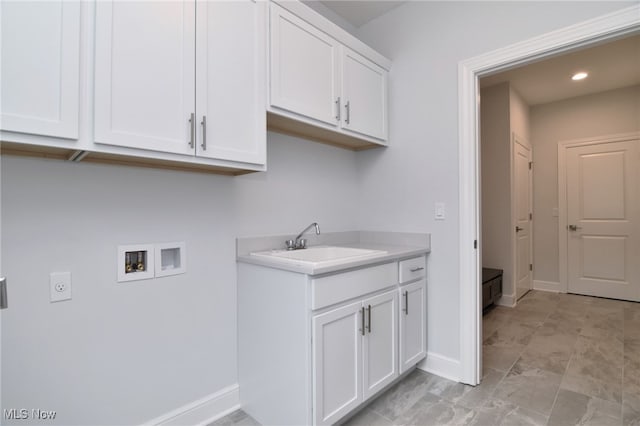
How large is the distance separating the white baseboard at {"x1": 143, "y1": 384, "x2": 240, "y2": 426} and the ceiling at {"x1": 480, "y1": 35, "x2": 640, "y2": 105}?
361 centimetres

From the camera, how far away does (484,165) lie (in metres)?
4.13

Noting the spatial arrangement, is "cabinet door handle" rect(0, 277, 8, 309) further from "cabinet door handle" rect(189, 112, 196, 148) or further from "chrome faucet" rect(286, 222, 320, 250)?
"chrome faucet" rect(286, 222, 320, 250)

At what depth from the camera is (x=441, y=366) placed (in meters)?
2.22

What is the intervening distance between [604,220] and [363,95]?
3.99m

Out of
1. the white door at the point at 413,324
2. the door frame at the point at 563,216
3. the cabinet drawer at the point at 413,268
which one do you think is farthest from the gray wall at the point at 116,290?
the door frame at the point at 563,216

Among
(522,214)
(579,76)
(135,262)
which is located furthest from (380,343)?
(579,76)

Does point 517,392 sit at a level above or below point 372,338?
below

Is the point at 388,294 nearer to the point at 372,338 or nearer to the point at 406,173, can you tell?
the point at 372,338

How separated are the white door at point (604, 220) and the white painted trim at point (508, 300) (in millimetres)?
1239

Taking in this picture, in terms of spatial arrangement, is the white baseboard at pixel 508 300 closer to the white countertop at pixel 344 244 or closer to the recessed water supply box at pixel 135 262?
the white countertop at pixel 344 244

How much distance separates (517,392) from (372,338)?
41.4 inches

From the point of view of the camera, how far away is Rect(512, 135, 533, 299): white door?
13.6 feet

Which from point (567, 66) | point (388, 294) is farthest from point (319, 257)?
point (567, 66)

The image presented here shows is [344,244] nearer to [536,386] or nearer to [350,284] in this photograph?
[350,284]
